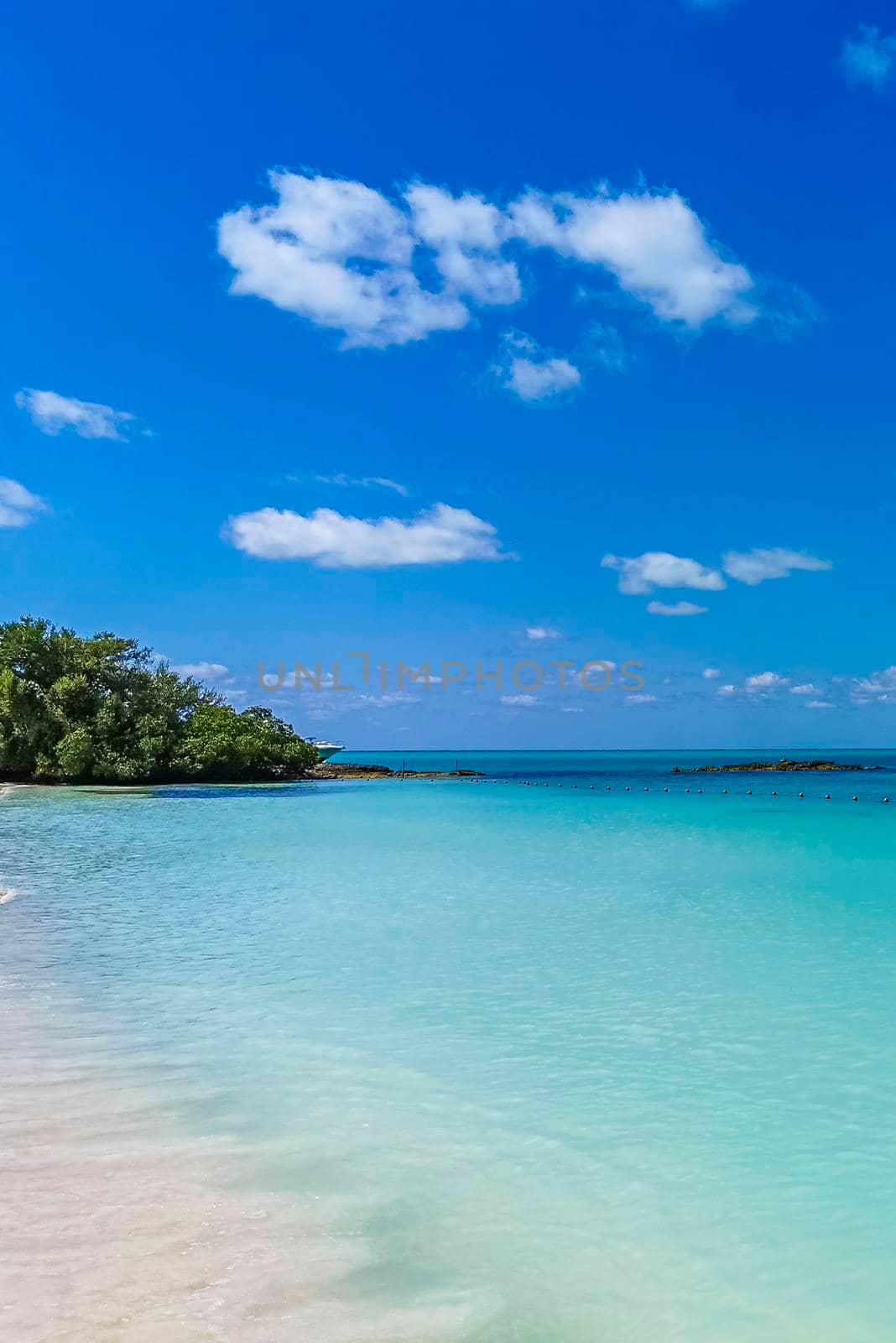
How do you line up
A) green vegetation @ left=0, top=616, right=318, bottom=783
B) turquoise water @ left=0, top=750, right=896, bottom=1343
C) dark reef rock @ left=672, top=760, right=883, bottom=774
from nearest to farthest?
turquoise water @ left=0, top=750, right=896, bottom=1343
green vegetation @ left=0, top=616, right=318, bottom=783
dark reef rock @ left=672, top=760, right=883, bottom=774

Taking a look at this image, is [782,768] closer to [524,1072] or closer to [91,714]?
[91,714]

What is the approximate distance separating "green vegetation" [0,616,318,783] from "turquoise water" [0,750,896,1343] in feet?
82.1

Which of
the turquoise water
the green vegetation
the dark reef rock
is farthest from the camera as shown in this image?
the dark reef rock

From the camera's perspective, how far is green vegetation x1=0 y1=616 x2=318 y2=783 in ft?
121

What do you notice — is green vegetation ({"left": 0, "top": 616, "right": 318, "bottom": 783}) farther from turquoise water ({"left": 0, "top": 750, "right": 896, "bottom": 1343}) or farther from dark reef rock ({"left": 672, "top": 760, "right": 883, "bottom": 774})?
dark reef rock ({"left": 672, "top": 760, "right": 883, "bottom": 774})

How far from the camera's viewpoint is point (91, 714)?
1505 inches

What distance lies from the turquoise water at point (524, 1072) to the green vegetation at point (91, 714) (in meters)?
25.0

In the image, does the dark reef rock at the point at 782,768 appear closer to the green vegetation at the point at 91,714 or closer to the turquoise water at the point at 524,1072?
Answer: the green vegetation at the point at 91,714

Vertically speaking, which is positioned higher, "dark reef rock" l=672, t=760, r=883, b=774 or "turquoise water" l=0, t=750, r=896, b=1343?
"turquoise water" l=0, t=750, r=896, b=1343

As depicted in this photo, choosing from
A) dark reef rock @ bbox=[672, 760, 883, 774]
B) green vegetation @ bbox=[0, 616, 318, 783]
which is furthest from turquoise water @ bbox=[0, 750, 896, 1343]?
dark reef rock @ bbox=[672, 760, 883, 774]

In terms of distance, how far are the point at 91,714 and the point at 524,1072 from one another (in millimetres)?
35993

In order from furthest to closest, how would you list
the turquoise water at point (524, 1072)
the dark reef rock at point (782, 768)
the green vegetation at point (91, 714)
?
the dark reef rock at point (782, 768)
the green vegetation at point (91, 714)
the turquoise water at point (524, 1072)

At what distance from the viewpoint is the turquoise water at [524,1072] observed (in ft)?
10.9

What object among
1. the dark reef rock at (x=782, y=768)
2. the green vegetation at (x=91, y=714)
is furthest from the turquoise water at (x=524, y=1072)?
the dark reef rock at (x=782, y=768)
